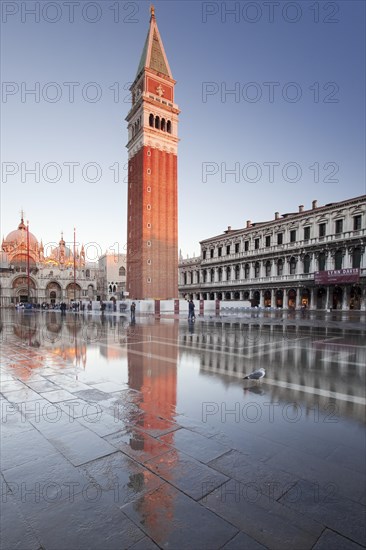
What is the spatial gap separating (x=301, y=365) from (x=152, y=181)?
134 feet

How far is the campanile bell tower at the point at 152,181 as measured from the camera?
4350 cm

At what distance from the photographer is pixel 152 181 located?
145ft

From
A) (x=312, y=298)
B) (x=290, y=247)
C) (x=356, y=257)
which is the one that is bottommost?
(x=312, y=298)

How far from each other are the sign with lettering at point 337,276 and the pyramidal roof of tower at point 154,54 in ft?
128

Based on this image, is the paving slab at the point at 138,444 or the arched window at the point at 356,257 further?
the arched window at the point at 356,257

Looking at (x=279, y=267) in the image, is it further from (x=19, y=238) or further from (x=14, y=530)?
(x=19, y=238)

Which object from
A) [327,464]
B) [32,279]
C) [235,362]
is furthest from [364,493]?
[32,279]

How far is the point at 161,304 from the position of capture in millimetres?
36562

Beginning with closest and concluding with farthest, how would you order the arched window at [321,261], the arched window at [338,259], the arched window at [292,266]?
the arched window at [338,259] → the arched window at [321,261] → the arched window at [292,266]

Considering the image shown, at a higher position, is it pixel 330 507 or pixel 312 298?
pixel 312 298

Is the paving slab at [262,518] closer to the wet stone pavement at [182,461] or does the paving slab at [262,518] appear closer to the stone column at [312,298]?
the wet stone pavement at [182,461]

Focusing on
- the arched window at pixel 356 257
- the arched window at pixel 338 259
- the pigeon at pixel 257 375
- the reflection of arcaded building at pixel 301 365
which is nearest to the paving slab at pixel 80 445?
the reflection of arcaded building at pixel 301 365

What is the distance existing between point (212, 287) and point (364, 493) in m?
52.8

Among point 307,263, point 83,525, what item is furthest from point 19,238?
point 83,525
